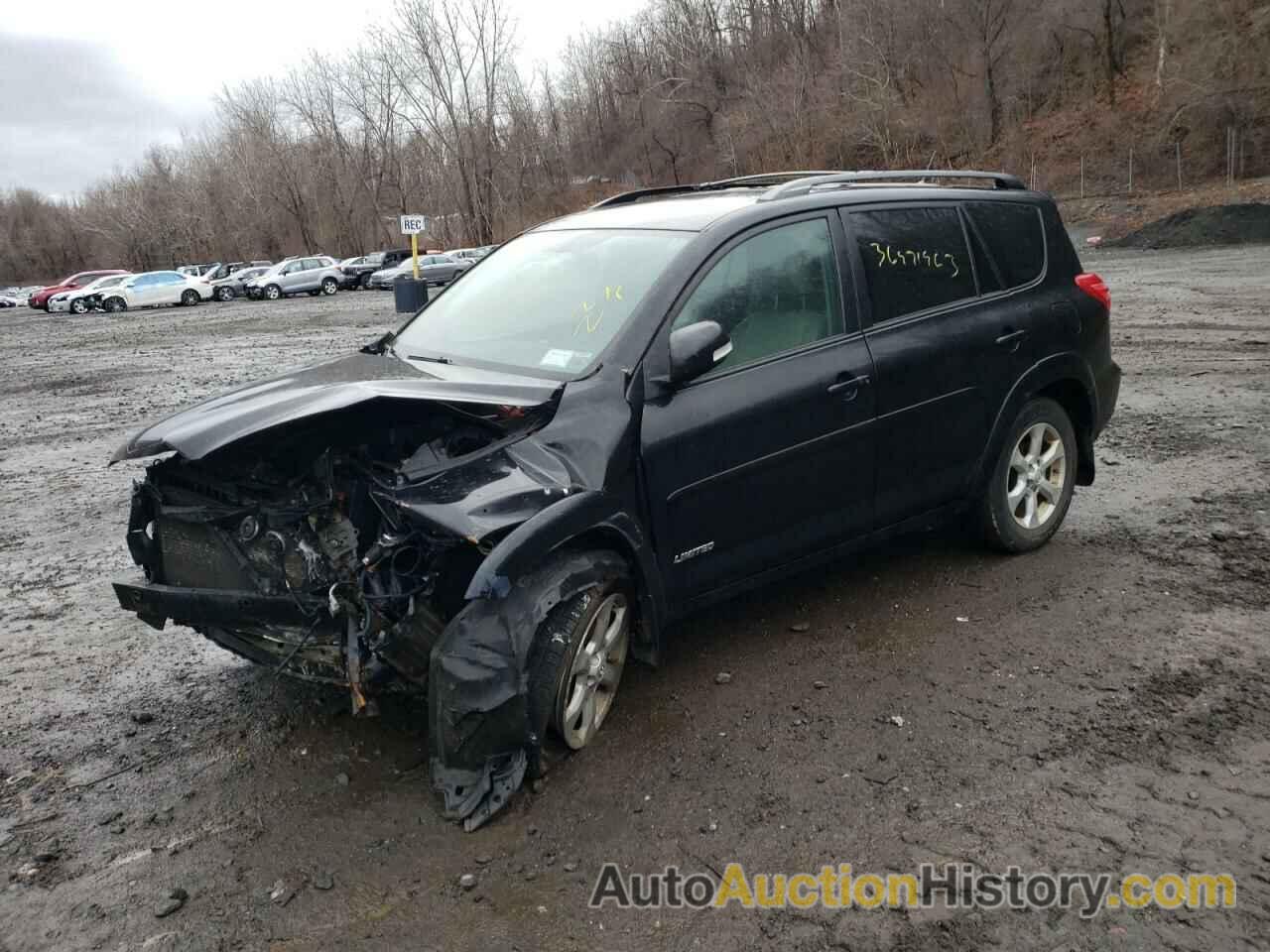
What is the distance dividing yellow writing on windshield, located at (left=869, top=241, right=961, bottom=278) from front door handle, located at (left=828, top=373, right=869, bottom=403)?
0.60 meters

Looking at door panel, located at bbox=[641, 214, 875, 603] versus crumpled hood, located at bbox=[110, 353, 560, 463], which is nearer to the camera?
crumpled hood, located at bbox=[110, 353, 560, 463]

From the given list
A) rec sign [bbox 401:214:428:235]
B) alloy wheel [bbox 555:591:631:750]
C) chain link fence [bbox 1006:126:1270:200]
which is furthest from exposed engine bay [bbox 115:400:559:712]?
chain link fence [bbox 1006:126:1270:200]

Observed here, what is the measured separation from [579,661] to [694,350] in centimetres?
119

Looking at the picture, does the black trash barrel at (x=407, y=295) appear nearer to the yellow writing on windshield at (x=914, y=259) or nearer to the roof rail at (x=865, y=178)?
the roof rail at (x=865, y=178)

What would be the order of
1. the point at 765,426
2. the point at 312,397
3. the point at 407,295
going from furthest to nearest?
the point at 407,295, the point at 765,426, the point at 312,397

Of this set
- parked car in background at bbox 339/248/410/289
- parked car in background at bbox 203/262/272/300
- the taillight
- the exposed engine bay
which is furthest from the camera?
parked car in background at bbox 339/248/410/289

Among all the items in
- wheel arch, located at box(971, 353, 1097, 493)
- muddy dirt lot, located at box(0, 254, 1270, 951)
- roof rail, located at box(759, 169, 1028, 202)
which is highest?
roof rail, located at box(759, 169, 1028, 202)

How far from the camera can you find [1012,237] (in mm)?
5090

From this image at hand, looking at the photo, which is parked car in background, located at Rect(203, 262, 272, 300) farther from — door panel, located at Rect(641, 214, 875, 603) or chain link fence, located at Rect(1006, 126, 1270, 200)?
door panel, located at Rect(641, 214, 875, 603)

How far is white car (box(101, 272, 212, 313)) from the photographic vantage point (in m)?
38.8

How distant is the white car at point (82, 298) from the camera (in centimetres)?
3931

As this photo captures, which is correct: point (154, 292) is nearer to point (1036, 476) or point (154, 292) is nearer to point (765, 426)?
point (1036, 476)

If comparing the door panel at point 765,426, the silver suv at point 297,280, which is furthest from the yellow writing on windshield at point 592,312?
the silver suv at point 297,280

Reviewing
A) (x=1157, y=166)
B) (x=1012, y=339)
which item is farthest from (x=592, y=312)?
(x=1157, y=166)
